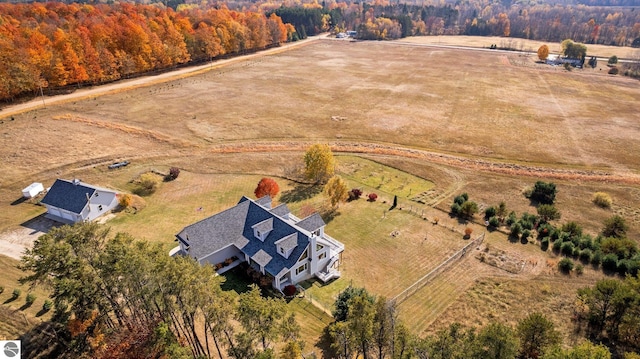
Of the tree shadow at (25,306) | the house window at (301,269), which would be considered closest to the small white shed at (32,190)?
the tree shadow at (25,306)

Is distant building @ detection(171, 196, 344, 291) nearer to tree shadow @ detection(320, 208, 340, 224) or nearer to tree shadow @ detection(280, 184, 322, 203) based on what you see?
tree shadow @ detection(320, 208, 340, 224)

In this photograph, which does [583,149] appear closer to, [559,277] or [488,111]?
[488,111]

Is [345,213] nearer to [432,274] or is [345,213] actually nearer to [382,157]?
[432,274]

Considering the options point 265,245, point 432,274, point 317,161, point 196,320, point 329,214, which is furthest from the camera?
point 317,161

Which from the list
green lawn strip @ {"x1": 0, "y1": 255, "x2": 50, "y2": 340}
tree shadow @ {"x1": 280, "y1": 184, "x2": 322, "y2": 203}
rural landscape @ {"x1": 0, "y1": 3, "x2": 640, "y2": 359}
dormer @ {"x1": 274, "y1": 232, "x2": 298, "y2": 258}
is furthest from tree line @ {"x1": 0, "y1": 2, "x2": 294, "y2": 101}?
dormer @ {"x1": 274, "y1": 232, "x2": 298, "y2": 258}

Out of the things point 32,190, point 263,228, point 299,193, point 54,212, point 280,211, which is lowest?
point 299,193

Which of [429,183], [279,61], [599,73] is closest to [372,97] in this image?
[429,183]

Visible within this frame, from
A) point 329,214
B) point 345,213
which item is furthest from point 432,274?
point 329,214

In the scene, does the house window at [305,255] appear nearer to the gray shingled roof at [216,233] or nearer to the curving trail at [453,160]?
the gray shingled roof at [216,233]

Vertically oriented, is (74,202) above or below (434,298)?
above
